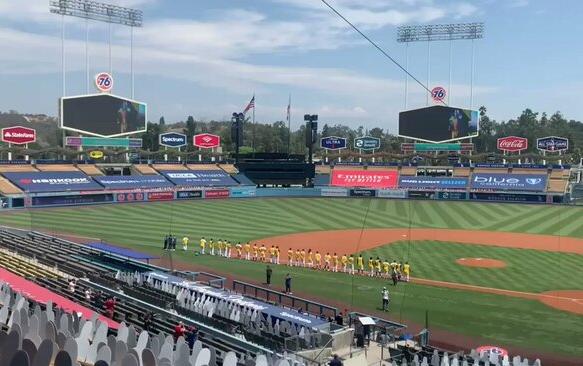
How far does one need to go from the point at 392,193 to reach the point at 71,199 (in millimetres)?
34025

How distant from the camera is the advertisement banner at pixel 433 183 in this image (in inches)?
2480

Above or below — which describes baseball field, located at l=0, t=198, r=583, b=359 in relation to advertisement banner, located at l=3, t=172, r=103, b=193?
below

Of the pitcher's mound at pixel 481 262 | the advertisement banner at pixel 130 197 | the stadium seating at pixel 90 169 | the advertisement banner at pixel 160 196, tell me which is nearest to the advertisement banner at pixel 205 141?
the stadium seating at pixel 90 169

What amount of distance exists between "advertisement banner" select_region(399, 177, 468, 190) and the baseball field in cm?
496

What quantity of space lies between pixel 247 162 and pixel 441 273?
1794 inches

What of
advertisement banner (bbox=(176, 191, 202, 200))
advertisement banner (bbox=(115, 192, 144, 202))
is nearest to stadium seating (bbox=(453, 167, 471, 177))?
advertisement banner (bbox=(176, 191, 202, 200))

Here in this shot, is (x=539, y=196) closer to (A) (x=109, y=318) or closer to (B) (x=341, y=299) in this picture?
(B) (x=341, y=299)

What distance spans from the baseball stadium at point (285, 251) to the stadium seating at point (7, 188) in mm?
563

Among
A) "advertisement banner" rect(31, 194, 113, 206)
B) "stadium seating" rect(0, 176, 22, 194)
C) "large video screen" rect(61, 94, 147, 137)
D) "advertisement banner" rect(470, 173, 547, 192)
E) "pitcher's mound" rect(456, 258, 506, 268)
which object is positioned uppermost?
"large video screen" rect(61, 94, 147, 137)

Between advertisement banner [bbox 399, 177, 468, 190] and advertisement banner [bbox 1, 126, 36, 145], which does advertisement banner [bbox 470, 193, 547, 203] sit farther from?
advertisement banner [bbox 1, 126, 36, 145]

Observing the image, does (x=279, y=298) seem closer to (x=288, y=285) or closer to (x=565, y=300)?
(x=288, y=285)

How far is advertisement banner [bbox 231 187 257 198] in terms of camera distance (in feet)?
207

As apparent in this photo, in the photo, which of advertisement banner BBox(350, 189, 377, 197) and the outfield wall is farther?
advertisement banner BBox(350, 189, 377, 197)

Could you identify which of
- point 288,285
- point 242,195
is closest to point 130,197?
point 242,195
